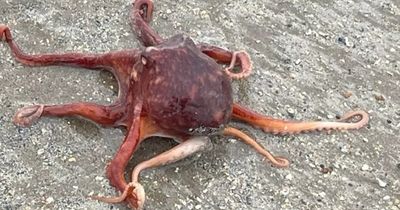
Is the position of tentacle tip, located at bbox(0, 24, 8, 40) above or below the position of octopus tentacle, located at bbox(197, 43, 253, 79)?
below

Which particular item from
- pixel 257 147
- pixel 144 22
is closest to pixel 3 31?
pixel 144 22

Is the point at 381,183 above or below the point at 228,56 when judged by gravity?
below

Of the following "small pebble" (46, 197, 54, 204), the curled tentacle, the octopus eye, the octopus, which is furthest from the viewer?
the curled tentacle

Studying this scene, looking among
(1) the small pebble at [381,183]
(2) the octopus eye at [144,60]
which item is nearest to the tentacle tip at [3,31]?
(2) the octopus eye at [144,60]

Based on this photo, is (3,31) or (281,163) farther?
(3,31)

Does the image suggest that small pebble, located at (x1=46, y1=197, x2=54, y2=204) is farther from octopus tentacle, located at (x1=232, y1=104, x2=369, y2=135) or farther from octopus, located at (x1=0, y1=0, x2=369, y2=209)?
octopus tentacle, located at (x1=232, y1=104, x2=369, y2=135)

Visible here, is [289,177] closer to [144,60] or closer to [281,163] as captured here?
[281,163]

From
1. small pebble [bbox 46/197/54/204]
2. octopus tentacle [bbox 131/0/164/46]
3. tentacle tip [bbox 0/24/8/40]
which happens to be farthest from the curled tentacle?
small pebble [bbox 46/197/54/204]

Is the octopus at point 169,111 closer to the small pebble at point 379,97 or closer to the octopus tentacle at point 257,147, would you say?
the octopus tentacle at point 257,147
